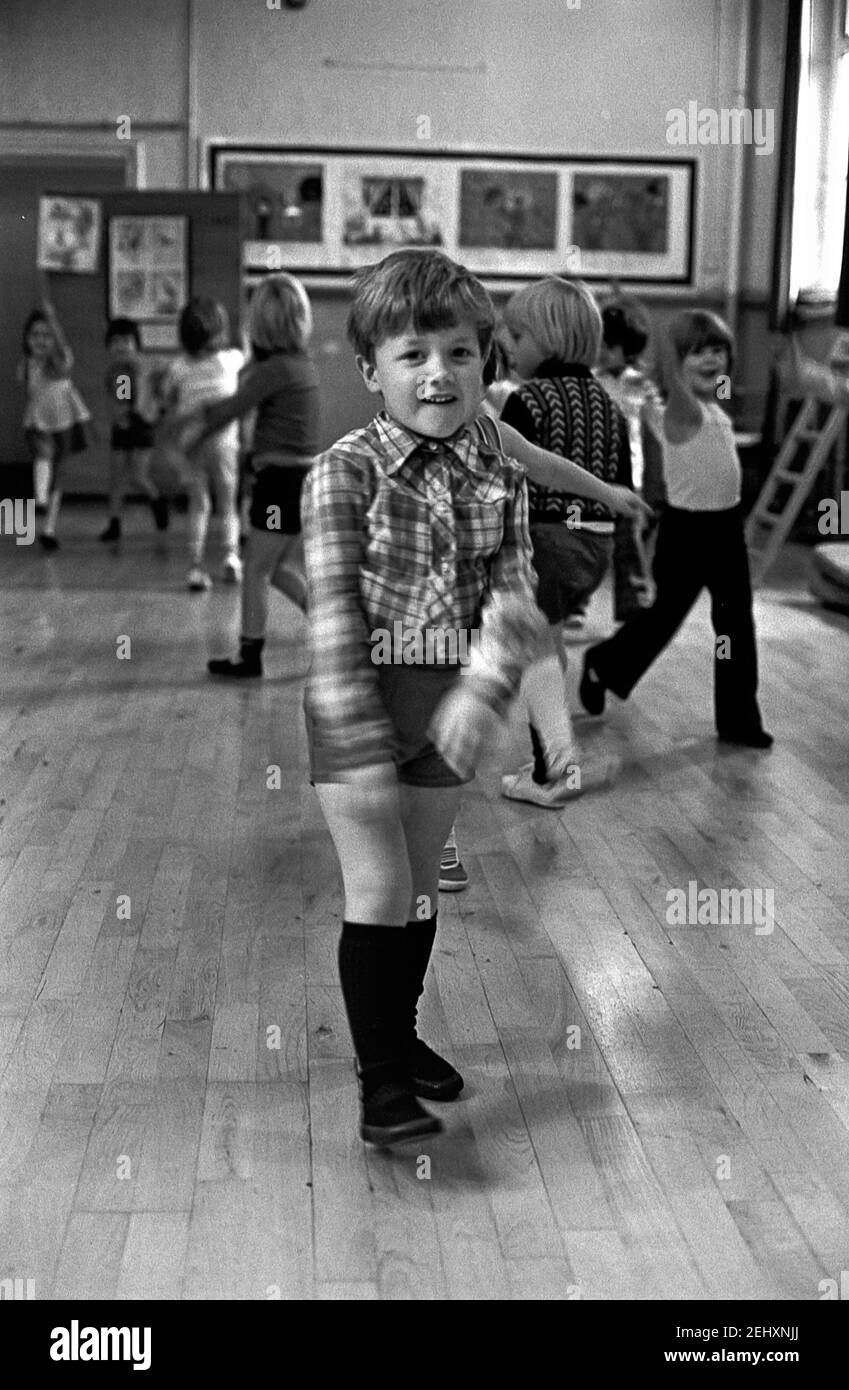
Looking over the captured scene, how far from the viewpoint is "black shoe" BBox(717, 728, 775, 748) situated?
5.21m

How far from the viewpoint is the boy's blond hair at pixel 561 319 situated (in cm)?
428

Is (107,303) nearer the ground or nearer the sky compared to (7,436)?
nearer the sky

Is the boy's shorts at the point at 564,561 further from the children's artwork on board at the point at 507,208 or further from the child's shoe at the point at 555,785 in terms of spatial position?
the children's artwork on board at the point at 507,208

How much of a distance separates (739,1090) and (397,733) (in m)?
0.81

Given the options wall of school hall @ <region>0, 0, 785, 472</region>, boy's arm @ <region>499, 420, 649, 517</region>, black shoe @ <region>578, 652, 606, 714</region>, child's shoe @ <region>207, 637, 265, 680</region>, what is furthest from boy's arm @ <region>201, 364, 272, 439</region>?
wall of school hall @ <region>0, 0, 785, 472</region>

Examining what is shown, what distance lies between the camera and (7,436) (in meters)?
12.4

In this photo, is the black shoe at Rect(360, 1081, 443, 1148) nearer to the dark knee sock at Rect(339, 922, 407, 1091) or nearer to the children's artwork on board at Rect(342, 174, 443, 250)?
the dark knee sock at Rect(339, 922, 407, 1091)

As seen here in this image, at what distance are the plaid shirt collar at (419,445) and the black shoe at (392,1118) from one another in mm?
854

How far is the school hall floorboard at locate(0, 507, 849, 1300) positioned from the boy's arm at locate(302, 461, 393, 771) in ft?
1.96

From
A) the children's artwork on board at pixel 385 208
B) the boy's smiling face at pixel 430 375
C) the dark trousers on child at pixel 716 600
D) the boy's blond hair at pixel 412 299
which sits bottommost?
the dark trousers on child at pixel 716 600

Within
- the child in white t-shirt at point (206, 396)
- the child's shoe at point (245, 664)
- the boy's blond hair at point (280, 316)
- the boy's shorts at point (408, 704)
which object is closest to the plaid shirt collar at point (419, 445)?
the boy's shorts at point (408, 704)

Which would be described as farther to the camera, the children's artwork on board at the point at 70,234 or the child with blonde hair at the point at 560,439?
the children's artwork on board at the point at 70,234
